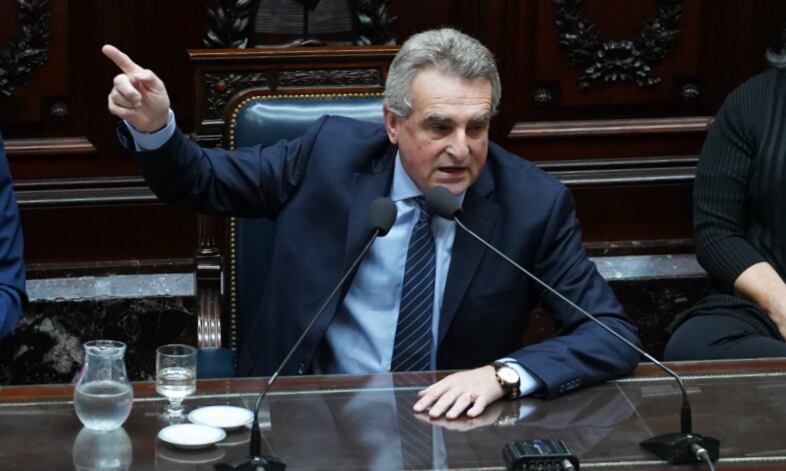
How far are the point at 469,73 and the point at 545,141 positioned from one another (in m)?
1.56

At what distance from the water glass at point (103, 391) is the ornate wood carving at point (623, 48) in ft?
7.47

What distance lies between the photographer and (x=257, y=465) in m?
1.99

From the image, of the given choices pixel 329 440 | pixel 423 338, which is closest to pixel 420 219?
pixel 423 338

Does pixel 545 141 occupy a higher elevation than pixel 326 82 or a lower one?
lower

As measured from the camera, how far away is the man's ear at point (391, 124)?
2.77 meters

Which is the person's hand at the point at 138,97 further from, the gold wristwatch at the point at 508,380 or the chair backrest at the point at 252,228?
the gold wristwatch at the point at 508,380

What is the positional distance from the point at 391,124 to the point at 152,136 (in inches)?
18.1

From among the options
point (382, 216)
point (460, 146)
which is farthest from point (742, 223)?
point (382, 216)

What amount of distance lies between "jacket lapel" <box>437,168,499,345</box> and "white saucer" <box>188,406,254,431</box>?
572 millimetres

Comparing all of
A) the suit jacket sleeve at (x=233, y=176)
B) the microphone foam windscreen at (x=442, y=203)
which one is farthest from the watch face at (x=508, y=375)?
the suit jacket sleeve at (x=233, y=176)

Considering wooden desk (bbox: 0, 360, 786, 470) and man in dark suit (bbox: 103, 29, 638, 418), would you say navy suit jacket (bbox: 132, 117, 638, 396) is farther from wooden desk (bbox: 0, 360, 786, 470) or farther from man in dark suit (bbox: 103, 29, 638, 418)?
wooden desk (bbox: 0, 360, 786, 470)

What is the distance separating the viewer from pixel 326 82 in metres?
3.22

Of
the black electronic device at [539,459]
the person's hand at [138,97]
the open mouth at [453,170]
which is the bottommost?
the black electronic device at [539,459]

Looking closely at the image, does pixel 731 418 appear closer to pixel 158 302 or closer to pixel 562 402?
pixel 562 402
